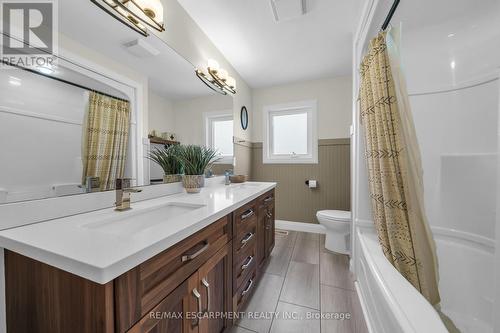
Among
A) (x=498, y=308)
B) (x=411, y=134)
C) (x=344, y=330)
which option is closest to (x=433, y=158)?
(x=411, y=134)

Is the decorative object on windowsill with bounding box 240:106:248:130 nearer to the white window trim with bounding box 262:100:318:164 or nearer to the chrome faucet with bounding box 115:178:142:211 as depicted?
the white window trim with bounding box 262:100:318:164

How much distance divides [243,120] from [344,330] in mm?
2372

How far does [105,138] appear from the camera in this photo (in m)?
0.95

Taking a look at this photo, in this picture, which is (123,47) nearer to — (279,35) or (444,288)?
(279,35)

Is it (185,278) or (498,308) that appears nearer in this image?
(498,308)

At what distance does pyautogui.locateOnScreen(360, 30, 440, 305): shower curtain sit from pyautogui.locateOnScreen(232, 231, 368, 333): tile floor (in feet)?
1.97

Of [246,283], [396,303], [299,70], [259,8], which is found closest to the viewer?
[396,303]

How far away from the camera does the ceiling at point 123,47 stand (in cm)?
83

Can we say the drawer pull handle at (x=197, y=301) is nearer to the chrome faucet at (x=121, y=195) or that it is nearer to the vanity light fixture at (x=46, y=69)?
the chrome faucet at (x=121, y=195)

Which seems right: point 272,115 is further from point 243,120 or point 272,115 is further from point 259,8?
point 259,8

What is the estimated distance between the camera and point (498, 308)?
1.61 feet

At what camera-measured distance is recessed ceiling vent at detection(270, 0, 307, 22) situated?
4.66 ft

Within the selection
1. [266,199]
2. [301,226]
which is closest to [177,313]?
[266,199]

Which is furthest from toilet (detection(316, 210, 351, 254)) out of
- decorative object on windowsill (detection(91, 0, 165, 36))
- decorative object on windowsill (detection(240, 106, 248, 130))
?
decorative object on windowsill (detection(91, 0, 165, 36))
